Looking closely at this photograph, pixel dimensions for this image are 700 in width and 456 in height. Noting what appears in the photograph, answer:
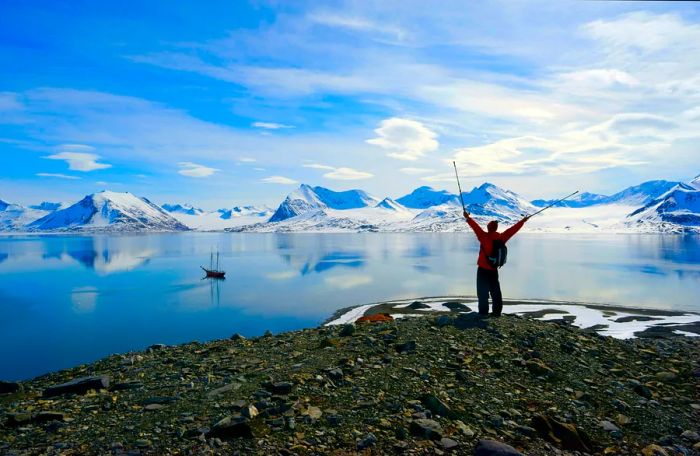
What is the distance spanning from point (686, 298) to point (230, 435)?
5949cm

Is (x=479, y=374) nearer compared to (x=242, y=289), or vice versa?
(x=479, y=374)

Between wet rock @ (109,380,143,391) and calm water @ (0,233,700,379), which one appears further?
calm water @ (0,233,700,379)

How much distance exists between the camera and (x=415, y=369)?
36.7ft

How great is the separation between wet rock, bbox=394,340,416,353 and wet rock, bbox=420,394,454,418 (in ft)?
10.2

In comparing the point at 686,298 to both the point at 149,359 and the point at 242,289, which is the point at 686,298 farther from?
the point at 149,359

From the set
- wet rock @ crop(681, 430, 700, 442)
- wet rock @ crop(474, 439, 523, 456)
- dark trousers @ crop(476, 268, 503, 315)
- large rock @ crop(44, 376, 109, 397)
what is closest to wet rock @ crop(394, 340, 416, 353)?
dark trousers @ crop(476, 268, 503, 315)

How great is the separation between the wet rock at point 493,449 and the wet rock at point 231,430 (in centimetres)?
388

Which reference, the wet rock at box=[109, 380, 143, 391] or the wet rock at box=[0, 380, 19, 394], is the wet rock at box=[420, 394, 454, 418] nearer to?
the wet rock at box=[109, 380, 143, 391]

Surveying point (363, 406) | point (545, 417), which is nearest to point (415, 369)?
point (363, 406)

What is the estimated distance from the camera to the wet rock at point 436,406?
358 inches

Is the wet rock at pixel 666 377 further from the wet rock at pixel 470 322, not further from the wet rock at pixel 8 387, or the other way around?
the wet rock at pixel 8 387

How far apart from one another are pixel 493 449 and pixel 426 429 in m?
1.16

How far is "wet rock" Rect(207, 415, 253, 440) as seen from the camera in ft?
26.1

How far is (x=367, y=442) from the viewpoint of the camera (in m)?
7.96
